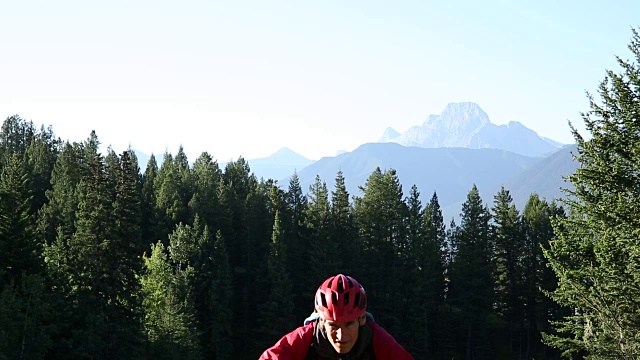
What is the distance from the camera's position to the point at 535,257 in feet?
246

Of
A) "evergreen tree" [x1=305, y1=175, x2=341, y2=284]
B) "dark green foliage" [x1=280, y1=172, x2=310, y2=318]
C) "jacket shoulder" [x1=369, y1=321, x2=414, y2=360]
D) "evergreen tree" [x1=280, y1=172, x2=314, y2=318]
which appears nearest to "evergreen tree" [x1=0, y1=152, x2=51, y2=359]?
"jacket shoulder" [x1=369, y1=321, x2=414, y2=360]

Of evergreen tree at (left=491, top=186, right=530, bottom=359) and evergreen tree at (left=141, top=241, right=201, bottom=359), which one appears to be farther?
evergreen tree at (left=491, top=186, right=530, bottom=359)

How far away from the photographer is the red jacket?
16.1 ft

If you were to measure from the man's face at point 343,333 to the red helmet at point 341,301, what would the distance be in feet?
0.19

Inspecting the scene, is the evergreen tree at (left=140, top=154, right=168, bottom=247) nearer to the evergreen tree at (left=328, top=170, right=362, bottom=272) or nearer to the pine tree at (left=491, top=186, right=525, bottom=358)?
the evergreen tree at (left=328, top=170, right=362, bottom=272)

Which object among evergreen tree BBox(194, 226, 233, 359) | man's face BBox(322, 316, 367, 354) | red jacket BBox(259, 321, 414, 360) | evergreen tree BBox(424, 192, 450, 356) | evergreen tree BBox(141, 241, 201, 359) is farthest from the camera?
evergreen tree BBox(424, 192, 450, 356)

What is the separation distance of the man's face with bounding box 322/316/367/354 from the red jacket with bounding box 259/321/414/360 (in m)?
0.16

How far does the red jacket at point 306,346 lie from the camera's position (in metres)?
4.91

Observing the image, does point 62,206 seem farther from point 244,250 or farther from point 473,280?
point 473,280

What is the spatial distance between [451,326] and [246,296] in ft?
79.8

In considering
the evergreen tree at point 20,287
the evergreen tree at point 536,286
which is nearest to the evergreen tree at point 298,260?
the evergreen tree at point 536,286

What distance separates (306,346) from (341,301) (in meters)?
0.50

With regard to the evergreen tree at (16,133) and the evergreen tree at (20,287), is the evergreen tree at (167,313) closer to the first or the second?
the evergreen tree at (20,287)

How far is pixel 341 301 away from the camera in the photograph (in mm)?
4996
